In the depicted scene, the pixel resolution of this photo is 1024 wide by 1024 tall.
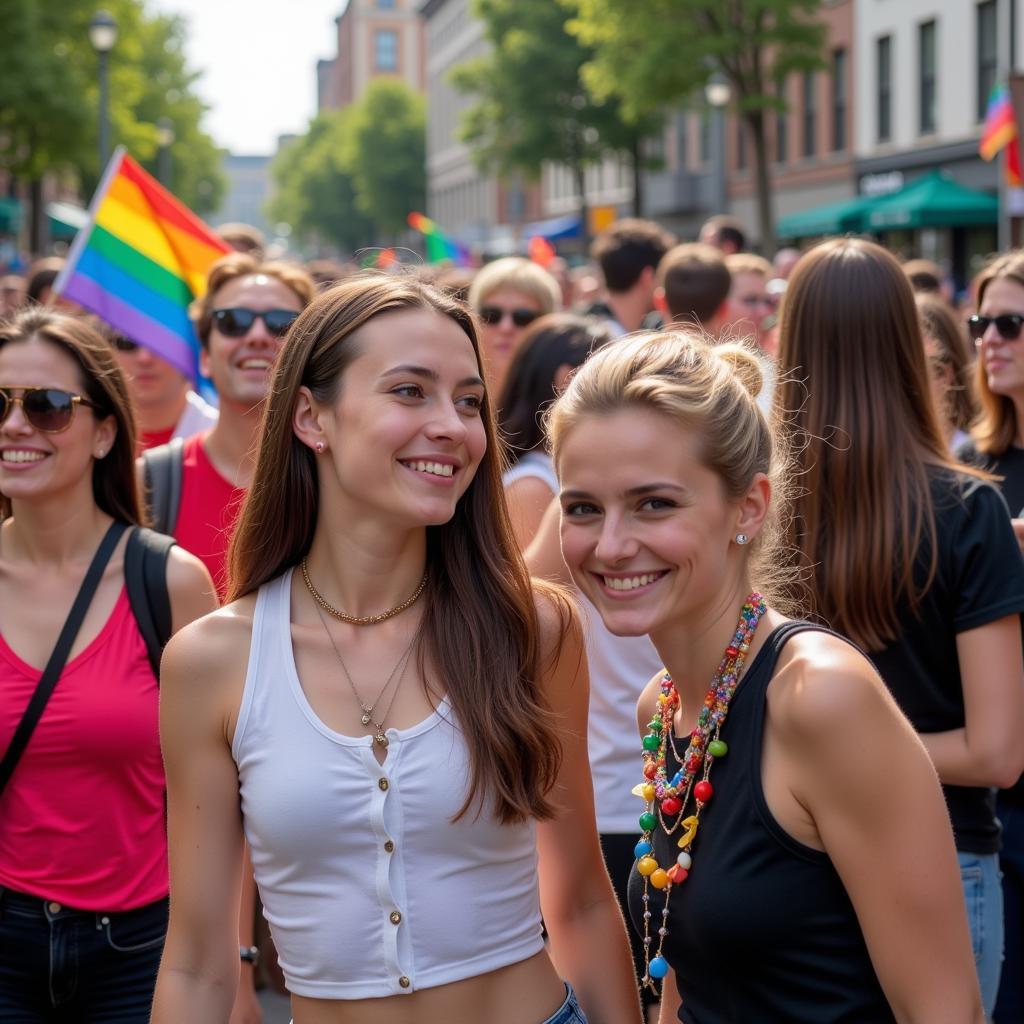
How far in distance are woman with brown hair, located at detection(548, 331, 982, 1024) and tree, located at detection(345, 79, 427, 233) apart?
84.7m

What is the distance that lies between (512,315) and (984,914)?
172 inches

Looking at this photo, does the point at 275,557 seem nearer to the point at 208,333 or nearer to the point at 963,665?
the point at 963,665

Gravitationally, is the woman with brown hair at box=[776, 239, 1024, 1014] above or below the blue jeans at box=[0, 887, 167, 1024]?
above

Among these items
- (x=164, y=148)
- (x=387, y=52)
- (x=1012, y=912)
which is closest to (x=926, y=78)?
(x=164, y=148)

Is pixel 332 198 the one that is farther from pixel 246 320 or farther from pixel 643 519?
pixel 643 519

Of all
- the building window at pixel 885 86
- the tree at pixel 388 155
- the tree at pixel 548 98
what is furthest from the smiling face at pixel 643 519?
the tree at pixel 388 155

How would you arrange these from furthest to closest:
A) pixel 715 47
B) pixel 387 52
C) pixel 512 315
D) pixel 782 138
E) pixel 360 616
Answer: pixel 387 52 < pixel 782 138 < pixel 715 47 < pixel 512 315 < pixel 360 616

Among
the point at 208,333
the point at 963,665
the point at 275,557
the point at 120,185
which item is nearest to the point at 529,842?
the point at 275,557

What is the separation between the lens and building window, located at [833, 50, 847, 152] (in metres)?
36.4

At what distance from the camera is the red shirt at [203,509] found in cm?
462

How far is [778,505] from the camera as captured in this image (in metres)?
2.73

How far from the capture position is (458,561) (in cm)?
277

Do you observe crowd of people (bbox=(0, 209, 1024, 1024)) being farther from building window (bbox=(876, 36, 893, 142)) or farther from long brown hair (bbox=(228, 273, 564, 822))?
building window (bbox=(876, 36, 893, 142))

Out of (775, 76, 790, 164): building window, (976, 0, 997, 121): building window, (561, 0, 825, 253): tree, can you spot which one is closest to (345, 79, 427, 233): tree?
(775, 76, 790, 164): building window
